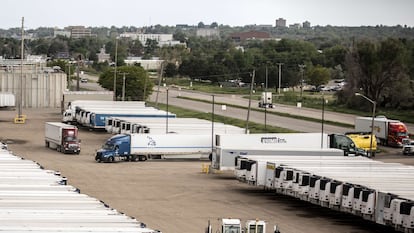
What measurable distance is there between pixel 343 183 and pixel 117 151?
83.4ft

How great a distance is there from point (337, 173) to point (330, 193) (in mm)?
3101

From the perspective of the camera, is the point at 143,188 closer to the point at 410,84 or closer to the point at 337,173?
the point at 337,173

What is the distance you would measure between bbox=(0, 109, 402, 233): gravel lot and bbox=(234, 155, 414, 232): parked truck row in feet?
2.68

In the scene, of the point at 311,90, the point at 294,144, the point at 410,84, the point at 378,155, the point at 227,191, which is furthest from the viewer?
the point at 311,90

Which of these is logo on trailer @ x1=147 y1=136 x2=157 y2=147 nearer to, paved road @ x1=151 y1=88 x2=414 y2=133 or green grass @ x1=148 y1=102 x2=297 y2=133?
green grass @ x1=148 y1=102 x2=297 y2=133

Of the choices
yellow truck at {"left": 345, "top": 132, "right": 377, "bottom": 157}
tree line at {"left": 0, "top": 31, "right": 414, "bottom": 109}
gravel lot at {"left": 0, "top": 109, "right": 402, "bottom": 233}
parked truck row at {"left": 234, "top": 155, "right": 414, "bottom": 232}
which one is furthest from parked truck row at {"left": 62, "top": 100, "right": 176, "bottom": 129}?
parked truck row at {"left": 234, "top": 155, "right": 414, "bottom": 232}

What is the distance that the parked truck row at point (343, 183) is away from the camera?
3688 cm

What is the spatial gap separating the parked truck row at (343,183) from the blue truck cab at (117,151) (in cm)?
1467

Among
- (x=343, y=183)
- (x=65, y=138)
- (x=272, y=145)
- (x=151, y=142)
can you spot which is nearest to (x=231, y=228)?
(x=343, y=183)

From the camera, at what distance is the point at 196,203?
4522 cm

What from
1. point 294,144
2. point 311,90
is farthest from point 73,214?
point 311,90

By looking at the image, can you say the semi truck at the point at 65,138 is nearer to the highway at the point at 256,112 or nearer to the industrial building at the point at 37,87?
the highway at the point at 256,112

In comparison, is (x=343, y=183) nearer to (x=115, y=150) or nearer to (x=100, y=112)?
(x=115, y=150)

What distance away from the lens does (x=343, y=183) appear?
40.4 m
